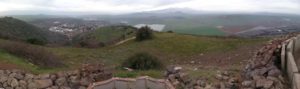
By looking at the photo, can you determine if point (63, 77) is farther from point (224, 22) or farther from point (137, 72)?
point (224, 22)

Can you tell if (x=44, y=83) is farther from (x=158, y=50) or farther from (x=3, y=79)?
(x=158, y=50)

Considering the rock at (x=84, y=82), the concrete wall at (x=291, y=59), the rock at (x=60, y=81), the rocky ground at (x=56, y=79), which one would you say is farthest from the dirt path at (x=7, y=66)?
the concrete wall at (x=291, y=59)

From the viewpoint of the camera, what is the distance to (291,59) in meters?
13.0

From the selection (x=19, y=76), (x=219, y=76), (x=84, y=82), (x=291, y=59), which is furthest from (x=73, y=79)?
(x=291, y=59)

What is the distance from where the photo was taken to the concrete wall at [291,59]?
12.3 m

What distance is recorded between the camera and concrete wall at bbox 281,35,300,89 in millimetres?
12273

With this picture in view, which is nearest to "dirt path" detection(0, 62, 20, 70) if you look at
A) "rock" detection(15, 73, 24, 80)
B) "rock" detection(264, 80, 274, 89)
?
"rock" detection(15, 73, 24, 80)

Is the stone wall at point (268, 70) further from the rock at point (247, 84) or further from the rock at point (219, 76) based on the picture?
the rock at point (219, 76)

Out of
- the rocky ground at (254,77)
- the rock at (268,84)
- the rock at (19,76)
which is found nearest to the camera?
the rock at (268,84)

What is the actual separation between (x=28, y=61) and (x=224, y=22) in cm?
6244

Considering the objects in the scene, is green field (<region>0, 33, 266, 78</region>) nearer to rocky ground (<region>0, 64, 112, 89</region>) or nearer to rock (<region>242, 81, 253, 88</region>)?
rocky ground (<region>0, 64, 112, 89</region>)

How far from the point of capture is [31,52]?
2077 centimetres

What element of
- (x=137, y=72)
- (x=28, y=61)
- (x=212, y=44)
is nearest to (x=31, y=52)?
(x=28, y=61)

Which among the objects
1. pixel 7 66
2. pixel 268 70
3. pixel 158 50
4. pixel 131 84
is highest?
pixel 131 84
